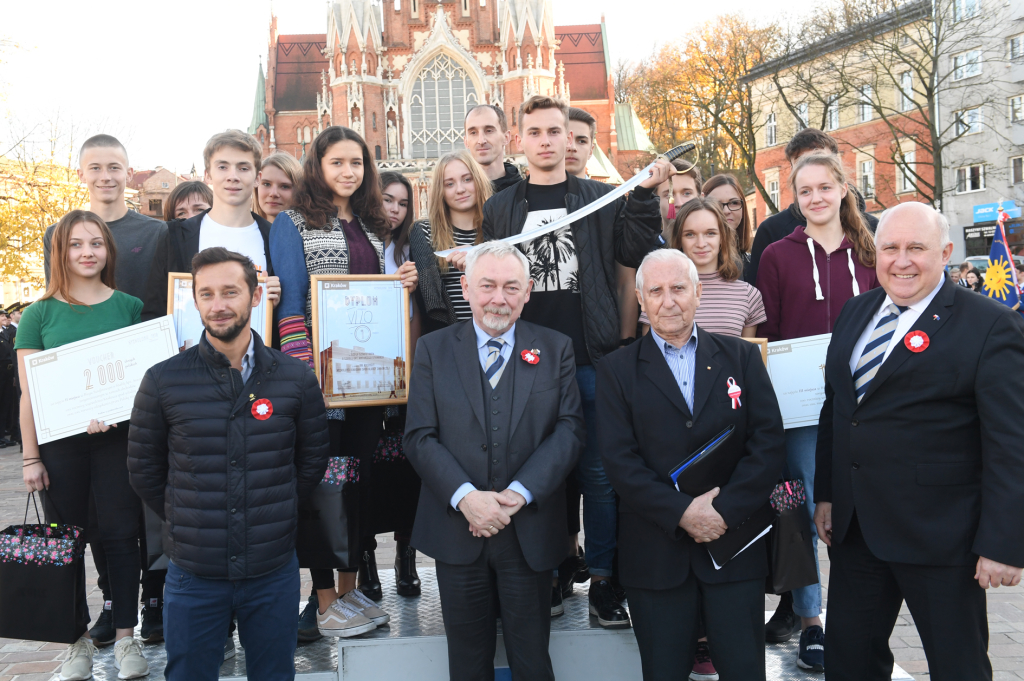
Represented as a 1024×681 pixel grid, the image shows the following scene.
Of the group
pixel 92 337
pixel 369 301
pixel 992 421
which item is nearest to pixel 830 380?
pixel 992 421

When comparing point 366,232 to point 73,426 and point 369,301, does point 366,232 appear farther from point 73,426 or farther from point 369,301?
point 73,426

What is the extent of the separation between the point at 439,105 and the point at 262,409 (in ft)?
142

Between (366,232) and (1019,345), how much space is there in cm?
339

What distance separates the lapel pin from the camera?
3.57 m

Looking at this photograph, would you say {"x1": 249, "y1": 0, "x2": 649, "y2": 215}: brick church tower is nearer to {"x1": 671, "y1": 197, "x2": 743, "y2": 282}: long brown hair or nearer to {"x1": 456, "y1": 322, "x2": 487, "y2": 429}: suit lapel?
{"x1": 671, "y1": 197, "x2": 743, "y2": 282}: long brown hair

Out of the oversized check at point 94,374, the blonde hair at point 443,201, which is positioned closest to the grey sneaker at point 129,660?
the oversized check at point 94,374

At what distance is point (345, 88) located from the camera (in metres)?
44.7

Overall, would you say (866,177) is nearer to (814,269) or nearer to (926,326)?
(814,269)

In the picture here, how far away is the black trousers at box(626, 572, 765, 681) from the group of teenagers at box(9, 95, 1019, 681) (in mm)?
12

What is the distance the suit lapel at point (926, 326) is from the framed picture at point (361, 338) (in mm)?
2496

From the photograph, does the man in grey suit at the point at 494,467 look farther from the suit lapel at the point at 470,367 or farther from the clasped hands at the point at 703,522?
the clasped hands at the point at 703,522

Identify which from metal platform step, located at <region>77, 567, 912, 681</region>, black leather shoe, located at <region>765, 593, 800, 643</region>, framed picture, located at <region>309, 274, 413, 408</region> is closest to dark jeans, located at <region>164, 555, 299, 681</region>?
metal platform step, located at <region>77, 567, 912, 681</region>

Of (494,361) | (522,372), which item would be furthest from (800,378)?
(494,361)

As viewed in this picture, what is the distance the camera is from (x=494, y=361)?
3.80 m
